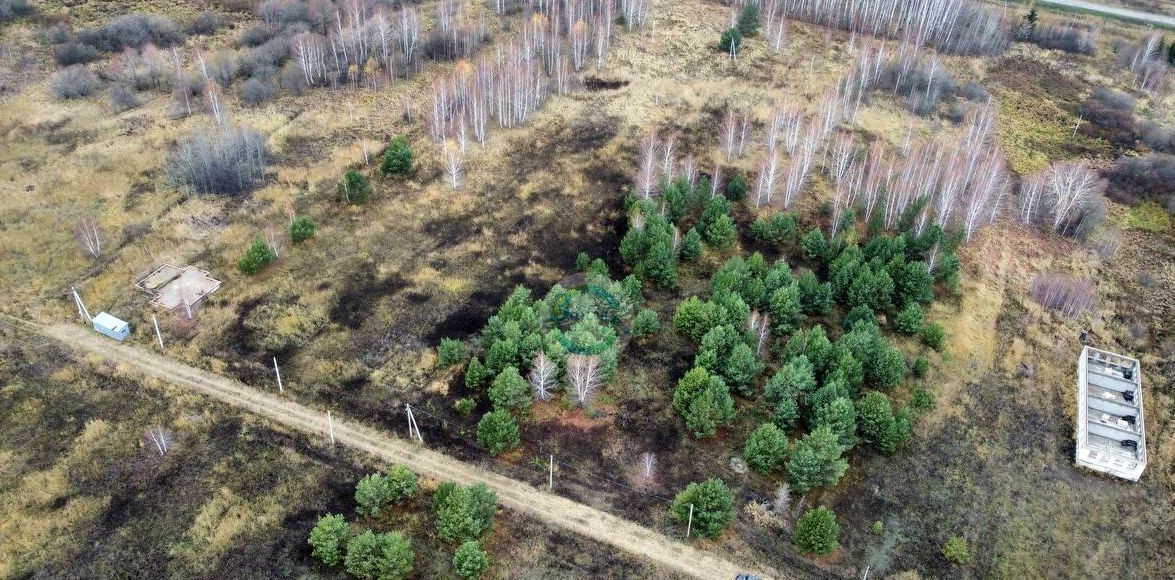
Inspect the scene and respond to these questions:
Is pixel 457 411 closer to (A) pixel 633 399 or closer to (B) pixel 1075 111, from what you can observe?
(A) pixel 633 399

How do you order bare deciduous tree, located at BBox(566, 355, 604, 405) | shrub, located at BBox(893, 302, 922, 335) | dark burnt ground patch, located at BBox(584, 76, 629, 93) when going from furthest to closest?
dark burnt ground patch, located at BBox(584, 76, 629, 93) < shrub, located at BBox(893, 302, 922, 335) < bare deciduous tree, located at BBox(566, 355, 604, 405)

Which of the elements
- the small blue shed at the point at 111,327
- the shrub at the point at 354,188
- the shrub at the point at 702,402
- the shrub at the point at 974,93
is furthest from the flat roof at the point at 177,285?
the shrub at the point at 974,93

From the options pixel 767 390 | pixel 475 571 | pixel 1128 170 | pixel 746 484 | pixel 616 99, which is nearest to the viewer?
pixel 475 571

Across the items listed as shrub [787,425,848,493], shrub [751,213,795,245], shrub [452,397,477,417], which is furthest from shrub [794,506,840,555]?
shrub [751,213,795,245]

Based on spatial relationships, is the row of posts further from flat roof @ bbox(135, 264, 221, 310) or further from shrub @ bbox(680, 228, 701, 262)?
shrub @ bbox(680, 228, 701, 262)

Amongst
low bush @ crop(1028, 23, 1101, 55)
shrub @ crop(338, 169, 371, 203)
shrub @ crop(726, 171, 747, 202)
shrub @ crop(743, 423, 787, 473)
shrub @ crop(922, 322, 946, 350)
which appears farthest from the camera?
low bush @ crop(1028, 23, 1101, 55)

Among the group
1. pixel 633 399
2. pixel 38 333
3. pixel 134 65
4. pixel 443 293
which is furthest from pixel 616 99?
pixel 38 333
